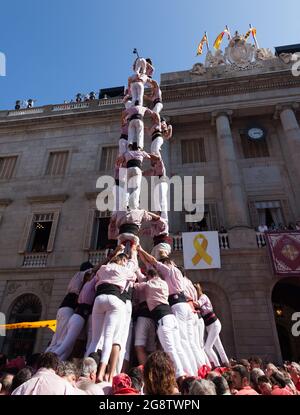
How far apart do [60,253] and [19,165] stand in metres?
→ 8.01

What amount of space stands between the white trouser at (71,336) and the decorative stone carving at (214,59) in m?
21.5

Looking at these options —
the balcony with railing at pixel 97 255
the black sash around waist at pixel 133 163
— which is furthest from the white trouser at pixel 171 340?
the balcony with railing at pixel 97 255

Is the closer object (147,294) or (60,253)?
(147,294)

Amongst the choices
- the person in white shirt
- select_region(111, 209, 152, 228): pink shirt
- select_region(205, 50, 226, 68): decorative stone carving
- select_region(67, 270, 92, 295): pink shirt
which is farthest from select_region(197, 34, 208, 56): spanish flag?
select_region(67, 270, 92, 295): pink shirt

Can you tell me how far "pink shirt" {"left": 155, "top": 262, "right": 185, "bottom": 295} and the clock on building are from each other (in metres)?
15.7

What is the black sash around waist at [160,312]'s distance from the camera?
4.99 metres

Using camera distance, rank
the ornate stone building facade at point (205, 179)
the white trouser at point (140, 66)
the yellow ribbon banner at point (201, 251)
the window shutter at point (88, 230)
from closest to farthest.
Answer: the white trouser at point (140, 66), the ornate stone building facade at point (205, 179), the yellow ribbon banner at point (201, 251), the window shutter at point (88, 230)

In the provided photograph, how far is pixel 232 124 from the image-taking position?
20.2 meters

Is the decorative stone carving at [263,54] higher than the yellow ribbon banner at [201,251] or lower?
higher

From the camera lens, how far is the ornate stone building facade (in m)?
13.7

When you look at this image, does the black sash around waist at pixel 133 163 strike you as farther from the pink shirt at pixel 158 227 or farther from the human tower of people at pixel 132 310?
the pink shirt at pixel 158 227

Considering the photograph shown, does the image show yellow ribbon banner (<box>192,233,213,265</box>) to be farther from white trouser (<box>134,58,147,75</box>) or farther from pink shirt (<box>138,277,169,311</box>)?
pink shirt (<box>138,277,169,311</box>)
